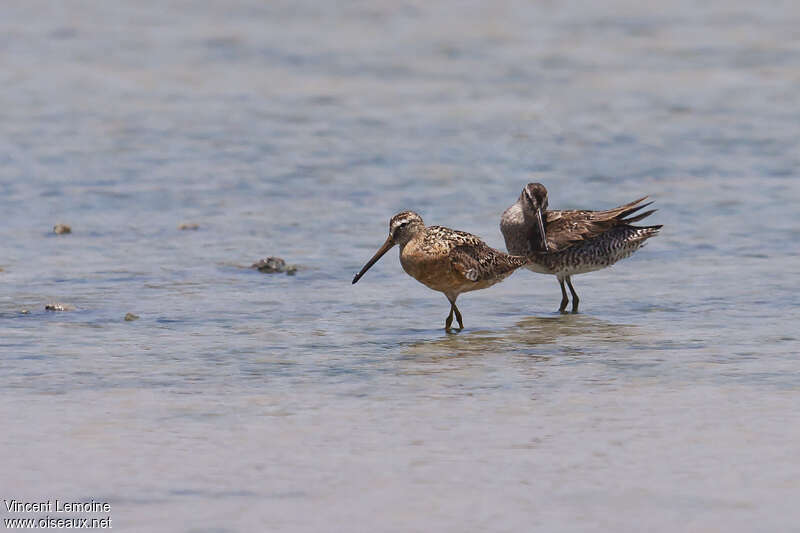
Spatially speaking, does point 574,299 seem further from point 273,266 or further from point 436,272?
point 273,266

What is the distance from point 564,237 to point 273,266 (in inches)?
95.9

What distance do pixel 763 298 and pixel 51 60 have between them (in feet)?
48.5

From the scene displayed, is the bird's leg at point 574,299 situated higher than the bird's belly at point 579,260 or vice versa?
the bird's belly at point 579,260

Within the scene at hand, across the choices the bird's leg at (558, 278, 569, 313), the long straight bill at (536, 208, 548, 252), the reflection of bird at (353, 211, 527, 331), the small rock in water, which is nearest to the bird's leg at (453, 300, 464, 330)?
the reflection of bird at (353, 211, 527, 331)

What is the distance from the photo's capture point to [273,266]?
1193 cm

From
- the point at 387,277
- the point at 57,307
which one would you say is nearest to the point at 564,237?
the point at 387,277

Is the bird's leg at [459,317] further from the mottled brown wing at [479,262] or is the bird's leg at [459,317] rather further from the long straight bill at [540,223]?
the long straight bill at [540,223]

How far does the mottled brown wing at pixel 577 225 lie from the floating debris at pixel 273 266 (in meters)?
2.16

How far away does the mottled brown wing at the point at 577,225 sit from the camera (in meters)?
11.5

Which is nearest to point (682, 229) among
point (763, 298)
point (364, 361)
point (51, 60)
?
point (763, 298)

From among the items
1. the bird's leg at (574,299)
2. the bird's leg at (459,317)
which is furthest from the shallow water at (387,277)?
the bird's leg at (574,299)

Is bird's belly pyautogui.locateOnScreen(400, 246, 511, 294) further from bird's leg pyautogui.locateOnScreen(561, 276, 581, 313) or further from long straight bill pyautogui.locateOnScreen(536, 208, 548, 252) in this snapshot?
long straight bill pyautogui.locateOnScreen(536, 208, 548, 252)

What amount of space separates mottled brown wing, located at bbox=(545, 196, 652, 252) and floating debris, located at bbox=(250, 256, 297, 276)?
85.1 inches

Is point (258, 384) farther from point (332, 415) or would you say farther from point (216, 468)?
point (216, 468)
